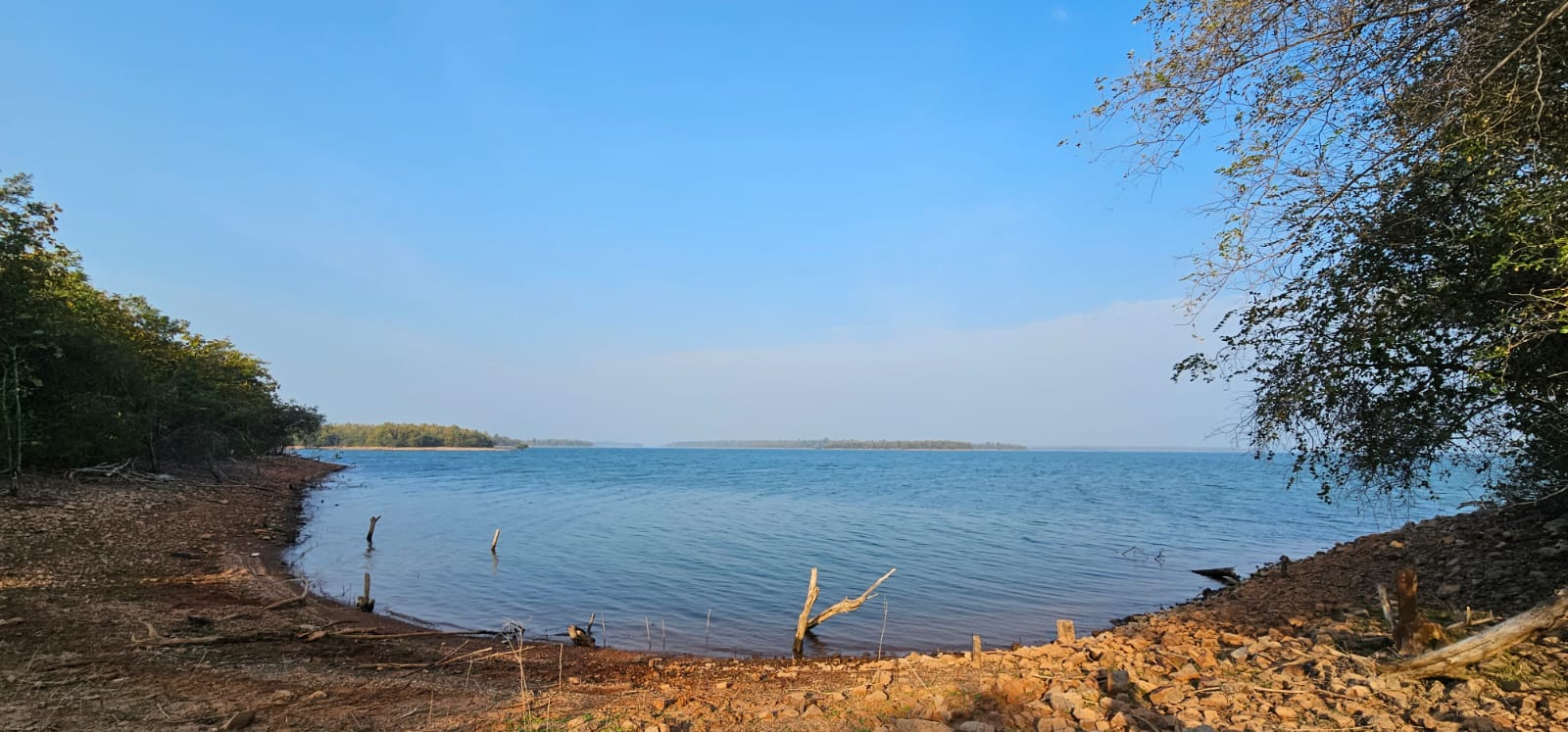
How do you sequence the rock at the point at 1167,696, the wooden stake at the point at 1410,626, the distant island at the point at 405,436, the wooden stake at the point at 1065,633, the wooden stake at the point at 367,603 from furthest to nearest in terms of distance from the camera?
the distant island at the point at 405,436 → the wooden stake at the point at 367,603 → the wooden stake at the point at 1065,633 → the wooden stake at the point at 1410,626 → the rock at the point at 1167,696

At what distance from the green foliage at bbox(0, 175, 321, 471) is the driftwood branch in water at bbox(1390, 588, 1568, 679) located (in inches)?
1137

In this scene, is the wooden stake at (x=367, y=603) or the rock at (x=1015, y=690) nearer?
the rock at (x=1015, y=690)

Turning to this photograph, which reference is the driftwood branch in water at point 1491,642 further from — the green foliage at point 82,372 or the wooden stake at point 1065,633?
the green foliage at point 82,372

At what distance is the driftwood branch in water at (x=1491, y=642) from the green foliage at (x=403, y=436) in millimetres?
203714

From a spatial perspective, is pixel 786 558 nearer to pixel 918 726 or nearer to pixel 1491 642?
pixel 918 726

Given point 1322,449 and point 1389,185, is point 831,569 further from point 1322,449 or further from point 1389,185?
point 1389,185

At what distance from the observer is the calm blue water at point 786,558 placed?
1470 cm

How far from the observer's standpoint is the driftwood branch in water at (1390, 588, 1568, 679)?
5.45 m

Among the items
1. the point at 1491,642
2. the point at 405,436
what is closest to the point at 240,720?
the point at 1491,642

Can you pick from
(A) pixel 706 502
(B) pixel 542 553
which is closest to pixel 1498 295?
(B) pixel 542 553

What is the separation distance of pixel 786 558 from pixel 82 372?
2463cm

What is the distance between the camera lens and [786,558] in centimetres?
2225

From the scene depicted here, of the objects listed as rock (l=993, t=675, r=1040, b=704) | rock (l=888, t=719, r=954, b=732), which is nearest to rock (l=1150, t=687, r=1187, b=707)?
rock (l=993, t=675, r=1040, b=704)

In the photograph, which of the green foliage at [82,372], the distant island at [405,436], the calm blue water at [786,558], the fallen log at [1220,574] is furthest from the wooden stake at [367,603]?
the distant island at [405,436]
